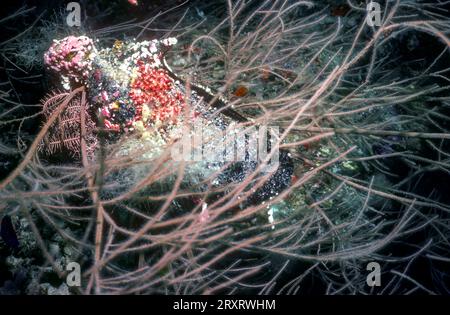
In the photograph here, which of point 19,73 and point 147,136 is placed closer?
point 147,136

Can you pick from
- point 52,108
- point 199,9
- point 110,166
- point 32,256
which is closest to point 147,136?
point 110,166

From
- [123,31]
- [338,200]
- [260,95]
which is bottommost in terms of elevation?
[338,200]

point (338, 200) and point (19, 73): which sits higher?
point (19, 73)

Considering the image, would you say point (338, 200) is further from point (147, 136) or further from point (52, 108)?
point (52, 108)

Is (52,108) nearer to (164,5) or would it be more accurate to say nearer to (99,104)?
(99,104)

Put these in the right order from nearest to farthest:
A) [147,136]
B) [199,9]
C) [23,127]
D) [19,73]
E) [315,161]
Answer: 1. [147,136]
2. [315,161]
3. [23,127]
4. [19,73]
5. [199,9]
